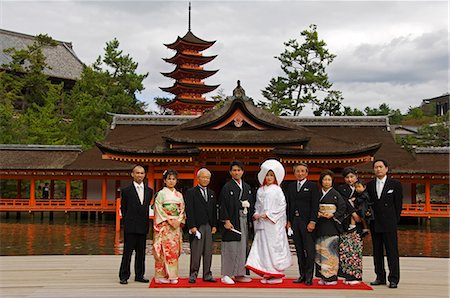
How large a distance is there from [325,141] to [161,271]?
37.2 feet

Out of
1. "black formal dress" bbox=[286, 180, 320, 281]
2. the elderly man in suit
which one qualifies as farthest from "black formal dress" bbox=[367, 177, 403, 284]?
the elderly man in suit

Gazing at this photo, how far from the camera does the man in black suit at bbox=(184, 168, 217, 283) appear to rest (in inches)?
264

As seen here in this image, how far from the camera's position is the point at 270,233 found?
21.8 feet

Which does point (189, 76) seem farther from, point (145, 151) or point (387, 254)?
point (387, 254)

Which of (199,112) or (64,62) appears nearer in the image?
(199,112)

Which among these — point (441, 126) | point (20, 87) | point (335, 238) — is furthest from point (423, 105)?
point (335, 238)

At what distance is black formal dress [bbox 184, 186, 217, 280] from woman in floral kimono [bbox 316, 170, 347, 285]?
4.66 ft

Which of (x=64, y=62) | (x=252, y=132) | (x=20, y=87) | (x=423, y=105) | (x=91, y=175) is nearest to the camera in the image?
(x=252, y=132)

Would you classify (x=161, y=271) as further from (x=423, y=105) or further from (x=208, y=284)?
(x=423, y=105)

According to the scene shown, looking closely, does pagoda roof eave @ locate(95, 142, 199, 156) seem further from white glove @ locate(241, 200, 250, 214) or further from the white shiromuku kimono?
the white shiromuku kimono

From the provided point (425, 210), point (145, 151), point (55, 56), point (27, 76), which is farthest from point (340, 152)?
point (55, 56)

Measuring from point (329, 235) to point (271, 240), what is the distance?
74cm

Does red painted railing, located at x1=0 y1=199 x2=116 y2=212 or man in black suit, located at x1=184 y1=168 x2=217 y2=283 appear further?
red painted railing, located at x1=0 y1=199 x2=116 y2=212

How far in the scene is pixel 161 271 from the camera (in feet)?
21.7
